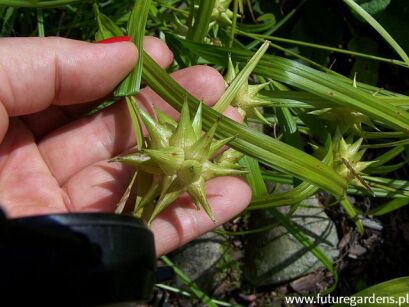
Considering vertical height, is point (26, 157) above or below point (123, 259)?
below

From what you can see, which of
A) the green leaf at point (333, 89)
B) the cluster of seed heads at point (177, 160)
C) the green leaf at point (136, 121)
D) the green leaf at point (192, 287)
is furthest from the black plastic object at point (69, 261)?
the green leaf at point (192, 287)

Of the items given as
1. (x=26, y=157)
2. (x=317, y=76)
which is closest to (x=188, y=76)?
(x=317, y=76)

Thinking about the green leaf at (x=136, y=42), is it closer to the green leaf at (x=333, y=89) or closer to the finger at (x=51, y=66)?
the finger at (x=51, y=66)

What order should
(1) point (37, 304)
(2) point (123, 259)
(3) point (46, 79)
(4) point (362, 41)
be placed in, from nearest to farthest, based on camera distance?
1. (1) point (37, 304)
2. (2) point (123, 259)
3. (3) point (46, 79)
4. (4) point (362, 41)

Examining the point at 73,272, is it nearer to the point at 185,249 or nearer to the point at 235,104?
the point at 235,104

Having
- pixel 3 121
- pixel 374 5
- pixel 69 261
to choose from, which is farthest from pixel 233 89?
pixel 374 5

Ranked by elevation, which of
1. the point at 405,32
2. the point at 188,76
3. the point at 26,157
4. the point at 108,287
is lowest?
the point at 26,157
